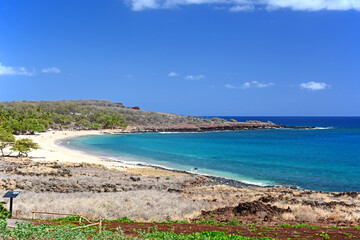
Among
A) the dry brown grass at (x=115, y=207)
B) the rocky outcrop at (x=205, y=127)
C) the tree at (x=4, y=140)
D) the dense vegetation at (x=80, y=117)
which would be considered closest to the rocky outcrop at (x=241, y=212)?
the dry brown grass at (x=115, y=207)

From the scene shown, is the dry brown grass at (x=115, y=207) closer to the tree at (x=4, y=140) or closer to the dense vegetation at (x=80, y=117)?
the tree at (x=4, y=140)

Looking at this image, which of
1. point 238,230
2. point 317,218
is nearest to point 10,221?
point 238,230

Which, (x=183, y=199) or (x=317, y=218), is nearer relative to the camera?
(x=317, y=218)

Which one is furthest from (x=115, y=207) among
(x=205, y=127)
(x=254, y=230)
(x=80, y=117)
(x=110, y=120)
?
(x=80, y=117)

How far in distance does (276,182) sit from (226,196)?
12308mm

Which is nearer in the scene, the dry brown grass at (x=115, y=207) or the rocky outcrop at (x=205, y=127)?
the dry brown grass at (x=115, y=207)

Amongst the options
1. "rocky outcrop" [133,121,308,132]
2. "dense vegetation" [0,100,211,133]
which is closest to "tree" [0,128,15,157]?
"dense vegetation" [0,100,211,133]

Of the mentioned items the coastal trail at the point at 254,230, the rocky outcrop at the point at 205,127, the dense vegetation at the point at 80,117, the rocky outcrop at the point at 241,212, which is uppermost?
the dense vegetation at the point at 80,117

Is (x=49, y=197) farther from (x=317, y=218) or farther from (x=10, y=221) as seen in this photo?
(x=317, y=218)

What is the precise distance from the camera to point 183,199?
2052 centimetres

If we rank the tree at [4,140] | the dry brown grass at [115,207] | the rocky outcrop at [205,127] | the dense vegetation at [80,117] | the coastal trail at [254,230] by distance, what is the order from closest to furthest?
the coastal trail at [254,230]
the dry brown grass at [115,207]
the tree at [4,140]
the dense vegetation at [80,117]
the rocky outcrop at [205,127]

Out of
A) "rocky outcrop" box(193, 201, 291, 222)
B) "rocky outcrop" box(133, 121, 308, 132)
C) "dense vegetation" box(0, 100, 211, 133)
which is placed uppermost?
"dense vegetation" box(0, 100, 211, 133)

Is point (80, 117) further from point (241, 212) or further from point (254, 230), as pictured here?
point (254, 230)

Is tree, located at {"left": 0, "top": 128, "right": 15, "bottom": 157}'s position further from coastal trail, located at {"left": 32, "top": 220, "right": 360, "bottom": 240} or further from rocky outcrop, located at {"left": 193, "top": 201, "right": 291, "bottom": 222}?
rocky outcrop, located at {"left": 193, "top": 201, "right": 291, "bottom": 222}
